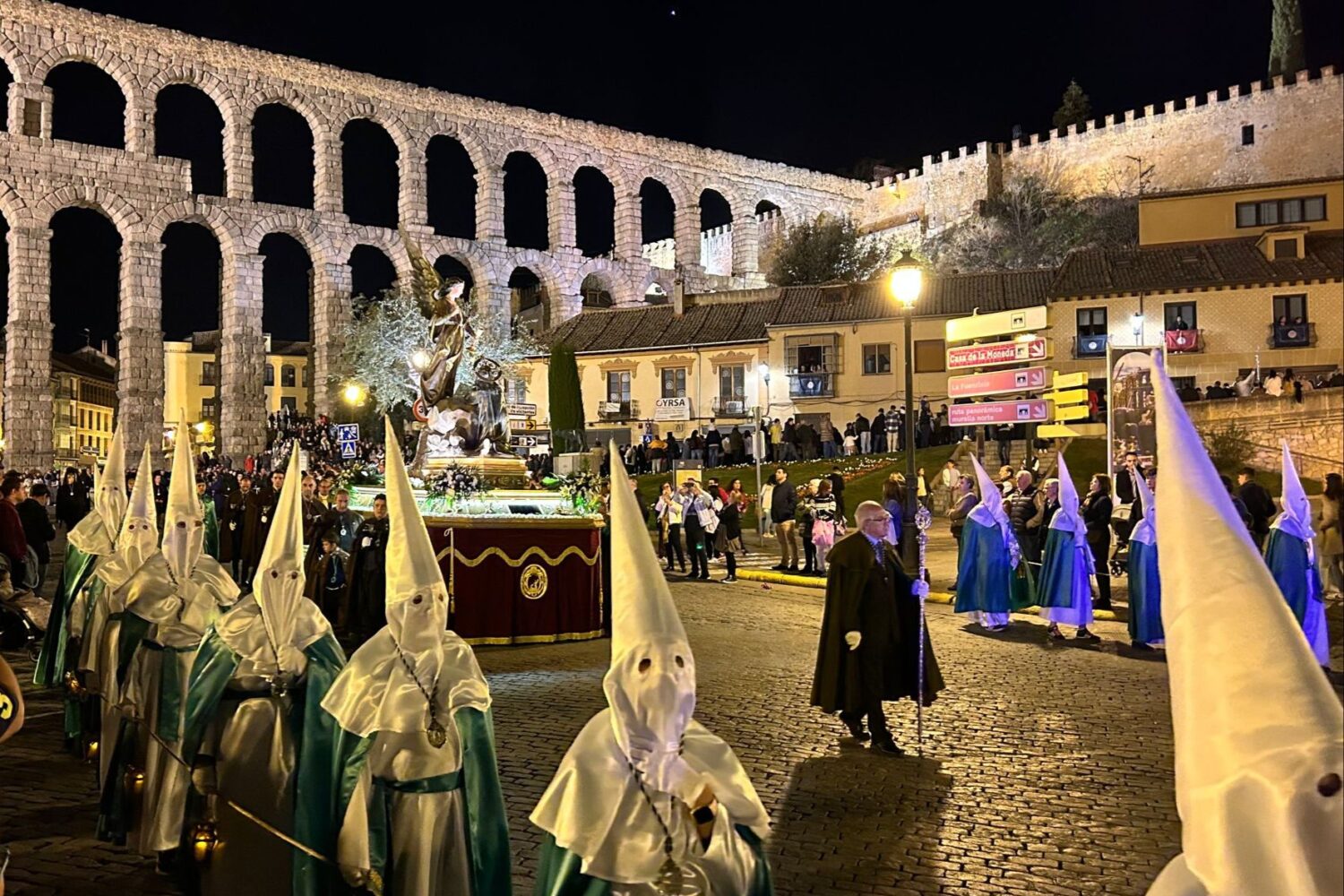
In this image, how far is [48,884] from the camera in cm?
516

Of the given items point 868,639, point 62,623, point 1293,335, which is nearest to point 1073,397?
point 1293,335

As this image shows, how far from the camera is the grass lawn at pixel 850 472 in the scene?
95.1ft

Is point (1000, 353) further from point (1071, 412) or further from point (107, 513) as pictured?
point (107, 513)

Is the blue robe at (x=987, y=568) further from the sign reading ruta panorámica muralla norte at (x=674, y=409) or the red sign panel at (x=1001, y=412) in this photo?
the sign reading ruta panorámica muralla norte at (x=674, y=409)

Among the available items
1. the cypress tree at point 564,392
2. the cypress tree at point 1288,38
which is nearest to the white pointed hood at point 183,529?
the cypress tree at point 564,392

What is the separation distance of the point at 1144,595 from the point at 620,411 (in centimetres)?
3697

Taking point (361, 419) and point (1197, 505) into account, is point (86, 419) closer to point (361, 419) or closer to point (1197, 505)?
point (361, 419)

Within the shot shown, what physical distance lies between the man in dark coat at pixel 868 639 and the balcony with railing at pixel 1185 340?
99.1 ft

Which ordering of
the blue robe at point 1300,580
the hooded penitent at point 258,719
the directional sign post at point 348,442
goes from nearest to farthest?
the hooded penitent at point 258,719, the blue robe at point 1300,580, the directional sign post at point 348,442

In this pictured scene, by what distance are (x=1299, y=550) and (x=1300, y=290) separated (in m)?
28.1

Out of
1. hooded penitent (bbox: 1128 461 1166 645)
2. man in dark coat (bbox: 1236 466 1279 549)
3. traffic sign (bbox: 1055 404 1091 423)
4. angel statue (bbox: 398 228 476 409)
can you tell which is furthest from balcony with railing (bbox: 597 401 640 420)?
hooded penitent (bbox: 1128 461 1166 645)

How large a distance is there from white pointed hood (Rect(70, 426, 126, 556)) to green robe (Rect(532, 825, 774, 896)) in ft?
19.7

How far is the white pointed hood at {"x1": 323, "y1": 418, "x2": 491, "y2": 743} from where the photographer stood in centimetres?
393

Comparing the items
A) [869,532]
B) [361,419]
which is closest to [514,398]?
[361,419]
